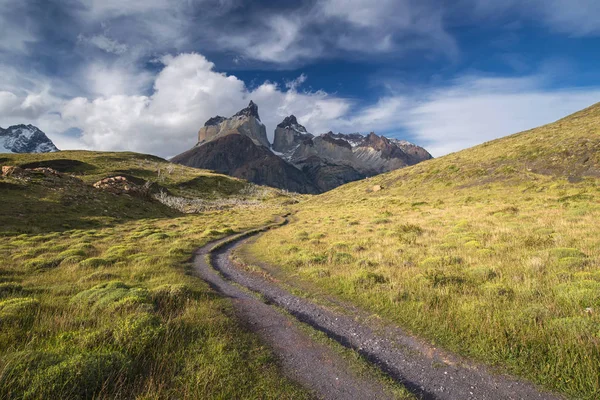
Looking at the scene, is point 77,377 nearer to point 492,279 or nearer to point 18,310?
point 18,310

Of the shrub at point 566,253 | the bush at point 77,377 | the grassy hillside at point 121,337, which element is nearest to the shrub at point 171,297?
the grassy hillside at point 121,337

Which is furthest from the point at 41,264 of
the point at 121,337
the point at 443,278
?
the point at 443,278

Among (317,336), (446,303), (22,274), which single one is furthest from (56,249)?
(446,303)

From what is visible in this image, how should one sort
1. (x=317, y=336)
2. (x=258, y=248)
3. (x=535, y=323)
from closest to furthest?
1. (x=535, y=323)
2. (x=317, y=336)
3. (x=258, y=248)

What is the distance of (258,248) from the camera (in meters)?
22.4

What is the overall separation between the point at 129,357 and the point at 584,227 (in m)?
24.5

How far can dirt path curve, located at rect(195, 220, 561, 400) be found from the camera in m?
5.59

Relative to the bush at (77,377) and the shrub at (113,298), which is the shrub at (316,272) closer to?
the shrub at (113,298)

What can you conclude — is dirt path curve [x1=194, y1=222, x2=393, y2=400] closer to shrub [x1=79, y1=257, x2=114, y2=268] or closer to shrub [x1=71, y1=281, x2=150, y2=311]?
shrub [x1=71, y1=281, x2=150, y2=311]

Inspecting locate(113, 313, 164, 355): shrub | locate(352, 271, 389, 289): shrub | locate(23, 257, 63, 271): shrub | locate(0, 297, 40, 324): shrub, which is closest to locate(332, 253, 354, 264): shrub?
locate(352, 271, 389, 289): shrub

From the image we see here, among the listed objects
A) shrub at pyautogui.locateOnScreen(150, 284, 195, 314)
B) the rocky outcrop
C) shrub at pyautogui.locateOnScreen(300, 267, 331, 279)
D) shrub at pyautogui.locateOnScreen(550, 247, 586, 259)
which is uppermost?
the rocky outcrop

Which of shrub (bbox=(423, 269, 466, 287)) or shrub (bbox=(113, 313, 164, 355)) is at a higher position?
shrub (bbox=(113, 313, 164, 355))

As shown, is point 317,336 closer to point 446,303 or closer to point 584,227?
point 446,303

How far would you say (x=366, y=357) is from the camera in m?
6.87
